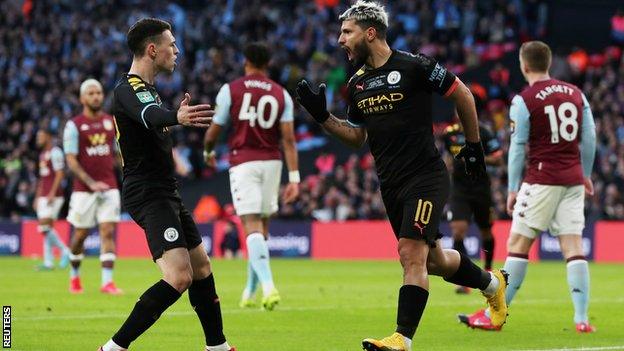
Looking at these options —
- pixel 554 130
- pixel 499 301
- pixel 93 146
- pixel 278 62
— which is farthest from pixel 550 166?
pixel 278 62

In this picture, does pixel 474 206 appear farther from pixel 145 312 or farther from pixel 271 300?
pixel 145 312

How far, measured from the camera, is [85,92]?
1597 centimetres

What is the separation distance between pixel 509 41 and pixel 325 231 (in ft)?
31.9

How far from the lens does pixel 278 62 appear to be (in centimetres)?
3638

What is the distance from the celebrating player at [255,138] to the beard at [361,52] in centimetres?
453

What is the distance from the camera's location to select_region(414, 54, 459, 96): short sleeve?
28.8 ft

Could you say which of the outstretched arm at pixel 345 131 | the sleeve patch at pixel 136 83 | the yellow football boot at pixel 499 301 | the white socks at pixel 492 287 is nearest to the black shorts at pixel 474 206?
the yellow football boot at pixel 499 301

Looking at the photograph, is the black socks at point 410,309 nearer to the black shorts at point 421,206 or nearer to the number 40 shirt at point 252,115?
the black shorts at point 421,206

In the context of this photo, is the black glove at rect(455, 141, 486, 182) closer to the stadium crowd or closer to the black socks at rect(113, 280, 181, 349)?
the black socks at rect(113, 280, 181, 349)

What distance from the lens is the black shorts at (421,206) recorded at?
28.8 ft

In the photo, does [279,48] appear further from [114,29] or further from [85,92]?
[85,92]

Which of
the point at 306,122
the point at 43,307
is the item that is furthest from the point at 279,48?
the point at 43,307

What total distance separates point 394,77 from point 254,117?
4.81m

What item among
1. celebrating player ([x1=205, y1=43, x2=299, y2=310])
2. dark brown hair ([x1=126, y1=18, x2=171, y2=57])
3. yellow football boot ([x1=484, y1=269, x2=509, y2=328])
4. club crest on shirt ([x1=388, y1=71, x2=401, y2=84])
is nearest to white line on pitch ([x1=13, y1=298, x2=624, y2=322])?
celebrating player ([x1=205, y1=43, x2=299, y2=310])
